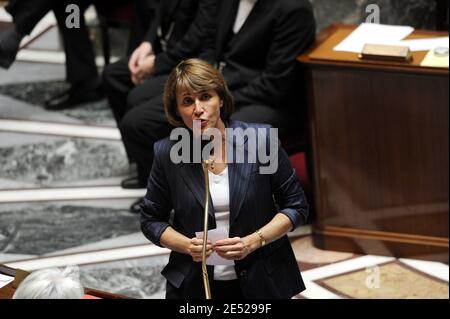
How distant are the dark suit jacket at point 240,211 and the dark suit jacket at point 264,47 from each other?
1467 mm

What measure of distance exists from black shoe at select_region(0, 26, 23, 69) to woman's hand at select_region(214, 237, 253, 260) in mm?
3111

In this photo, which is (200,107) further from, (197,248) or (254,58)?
(254,58)

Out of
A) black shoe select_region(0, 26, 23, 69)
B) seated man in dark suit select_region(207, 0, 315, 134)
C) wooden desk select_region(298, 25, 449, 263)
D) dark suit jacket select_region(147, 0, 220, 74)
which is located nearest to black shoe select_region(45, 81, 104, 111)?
black shoe select_region(0, 26, 23, 69)

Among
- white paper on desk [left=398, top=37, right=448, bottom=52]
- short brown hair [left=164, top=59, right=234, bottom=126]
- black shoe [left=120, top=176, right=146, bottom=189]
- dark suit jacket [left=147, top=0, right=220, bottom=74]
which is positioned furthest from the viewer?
black shoe [left=120, top=176, right=146, bottom=189]

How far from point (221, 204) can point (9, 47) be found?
301 centimetres

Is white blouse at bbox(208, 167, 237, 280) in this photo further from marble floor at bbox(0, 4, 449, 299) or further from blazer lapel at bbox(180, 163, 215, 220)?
marble floor at bbox(0, 4, 449, 299)

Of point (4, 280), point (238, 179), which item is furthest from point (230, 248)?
point (4, 280)

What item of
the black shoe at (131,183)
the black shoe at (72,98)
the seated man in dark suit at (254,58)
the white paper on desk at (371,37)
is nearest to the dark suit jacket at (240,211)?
the seated man in dark suit at (254,58)

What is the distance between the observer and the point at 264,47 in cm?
416

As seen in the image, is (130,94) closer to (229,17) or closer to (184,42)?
(184,42)

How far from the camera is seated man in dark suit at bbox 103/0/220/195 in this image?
14.3 ft

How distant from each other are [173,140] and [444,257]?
2.15m

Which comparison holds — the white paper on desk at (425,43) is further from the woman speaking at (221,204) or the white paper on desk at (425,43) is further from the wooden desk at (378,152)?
the woman speaking at (221,204)
